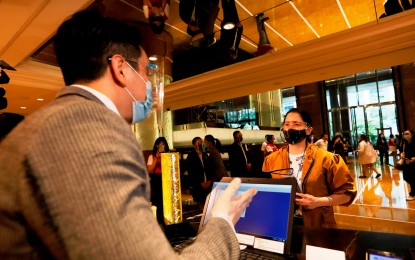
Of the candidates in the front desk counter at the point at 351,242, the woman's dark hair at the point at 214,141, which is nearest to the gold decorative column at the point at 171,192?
the front desk counter at the point at 351,242

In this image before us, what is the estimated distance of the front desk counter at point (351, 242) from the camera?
3.06 ft

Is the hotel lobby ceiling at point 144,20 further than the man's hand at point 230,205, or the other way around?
the hotel lobby ceiling at point 144,20

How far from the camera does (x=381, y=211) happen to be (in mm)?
4016

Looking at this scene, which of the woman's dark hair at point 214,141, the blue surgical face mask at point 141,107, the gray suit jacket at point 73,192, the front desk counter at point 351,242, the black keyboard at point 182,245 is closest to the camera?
the gray suit jacket at point 73,192

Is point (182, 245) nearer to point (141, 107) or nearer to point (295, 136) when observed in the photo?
point (141, 107)

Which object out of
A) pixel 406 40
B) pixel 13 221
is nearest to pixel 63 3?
pixel 13 221

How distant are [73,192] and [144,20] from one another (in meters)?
2.70

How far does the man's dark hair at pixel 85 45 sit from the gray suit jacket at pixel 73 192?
7.4 inches

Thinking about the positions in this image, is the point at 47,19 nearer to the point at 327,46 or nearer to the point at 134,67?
the point at 134,67

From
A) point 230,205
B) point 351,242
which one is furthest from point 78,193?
point 351,242

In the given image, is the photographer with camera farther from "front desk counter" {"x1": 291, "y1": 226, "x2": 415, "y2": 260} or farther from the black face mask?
"front desk counter" {"x1": 291, "y1": 226, "x2": 415, "y2": 260}

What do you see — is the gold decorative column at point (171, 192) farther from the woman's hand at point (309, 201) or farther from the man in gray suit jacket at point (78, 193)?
the man in gray suit jacket at point (78, 193)

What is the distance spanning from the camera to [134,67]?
73 centimetres

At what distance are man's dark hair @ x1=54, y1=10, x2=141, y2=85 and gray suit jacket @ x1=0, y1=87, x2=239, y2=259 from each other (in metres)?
0.19
